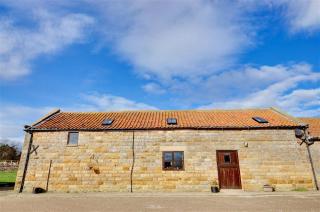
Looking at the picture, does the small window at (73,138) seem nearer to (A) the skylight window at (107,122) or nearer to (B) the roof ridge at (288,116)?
(A) the skylight window at (107,122)

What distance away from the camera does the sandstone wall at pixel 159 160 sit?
13.6 m

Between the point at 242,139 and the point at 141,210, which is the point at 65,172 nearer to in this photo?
the point at 141,210

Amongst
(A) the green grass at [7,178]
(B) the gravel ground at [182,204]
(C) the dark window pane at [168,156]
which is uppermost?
(C) the dark window pane at [168,156]

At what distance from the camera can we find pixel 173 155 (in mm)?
14234

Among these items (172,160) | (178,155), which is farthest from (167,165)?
(178,155)

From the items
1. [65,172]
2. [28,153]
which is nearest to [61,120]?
[28,153]

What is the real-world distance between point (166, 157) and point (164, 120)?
10.3 ft

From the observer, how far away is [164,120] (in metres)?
16.3

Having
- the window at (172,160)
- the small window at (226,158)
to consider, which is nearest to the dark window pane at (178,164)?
the window at (172,160)

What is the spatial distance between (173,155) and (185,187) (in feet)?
6.99

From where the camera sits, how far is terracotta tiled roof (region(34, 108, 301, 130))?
14.9 metres

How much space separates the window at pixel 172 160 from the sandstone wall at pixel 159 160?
0.27m

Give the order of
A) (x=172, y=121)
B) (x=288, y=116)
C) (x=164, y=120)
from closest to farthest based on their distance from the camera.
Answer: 1. (x=172, y=121)
2. (x=288, y=116)
3. (x=164, y=120)

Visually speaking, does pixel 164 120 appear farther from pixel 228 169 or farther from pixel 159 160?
pixel 228 169
